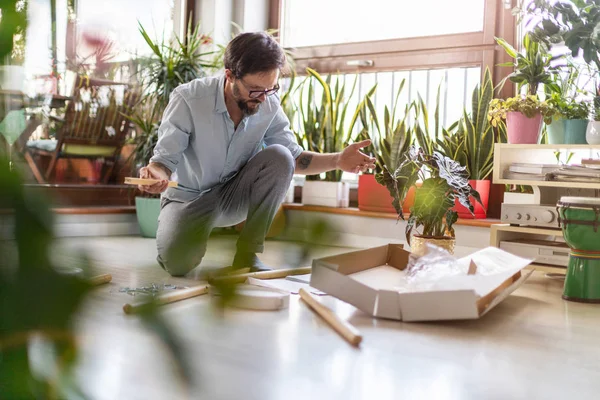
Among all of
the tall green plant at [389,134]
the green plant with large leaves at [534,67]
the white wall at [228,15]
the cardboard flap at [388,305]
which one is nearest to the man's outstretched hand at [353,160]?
the cardboard flap at [388,305]

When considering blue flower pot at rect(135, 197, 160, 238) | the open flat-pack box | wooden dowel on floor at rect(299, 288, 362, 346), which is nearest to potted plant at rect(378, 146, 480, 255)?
the open flat-pack box

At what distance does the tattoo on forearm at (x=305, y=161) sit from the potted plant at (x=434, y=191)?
12.7 inches

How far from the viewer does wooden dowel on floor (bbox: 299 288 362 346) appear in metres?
1.73

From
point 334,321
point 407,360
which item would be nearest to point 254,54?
point 334,321

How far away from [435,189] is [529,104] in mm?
894

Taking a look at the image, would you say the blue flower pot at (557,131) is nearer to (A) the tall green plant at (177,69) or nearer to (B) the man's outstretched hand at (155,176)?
(B) the man's outstretched hand at (155,176)

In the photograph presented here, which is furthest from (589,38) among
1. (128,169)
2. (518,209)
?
(128,169)

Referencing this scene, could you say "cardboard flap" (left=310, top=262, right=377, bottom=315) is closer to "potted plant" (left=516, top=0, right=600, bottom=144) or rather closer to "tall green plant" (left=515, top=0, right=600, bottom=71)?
"potted plant" (left=516, top=0, right=600, bottom=144)

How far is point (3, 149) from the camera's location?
0.71 feet

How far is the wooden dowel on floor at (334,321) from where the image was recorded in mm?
1730

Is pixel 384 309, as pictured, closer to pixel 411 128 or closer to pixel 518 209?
pixel 518 209

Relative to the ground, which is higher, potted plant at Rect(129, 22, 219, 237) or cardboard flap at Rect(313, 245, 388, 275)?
potted plant at Rect(129, 22, 219, 237)

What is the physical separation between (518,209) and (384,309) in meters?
1.52

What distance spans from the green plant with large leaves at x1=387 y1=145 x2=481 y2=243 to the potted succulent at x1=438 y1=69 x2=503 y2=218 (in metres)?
1.15
